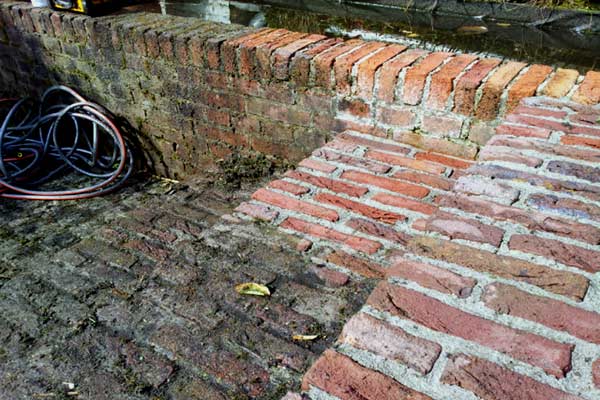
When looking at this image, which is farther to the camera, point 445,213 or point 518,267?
point 445,213

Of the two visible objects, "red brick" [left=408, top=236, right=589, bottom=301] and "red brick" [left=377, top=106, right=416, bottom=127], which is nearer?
"red brick" [left=408, top=236, right=589, bottom=301]

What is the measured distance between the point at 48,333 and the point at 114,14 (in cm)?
232

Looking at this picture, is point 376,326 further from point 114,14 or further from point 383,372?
point 114,14

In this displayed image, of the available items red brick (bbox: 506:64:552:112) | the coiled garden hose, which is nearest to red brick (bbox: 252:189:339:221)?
red brick (bbox: 506:64:552:112)

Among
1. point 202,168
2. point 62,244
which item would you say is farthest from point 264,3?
point 62,244

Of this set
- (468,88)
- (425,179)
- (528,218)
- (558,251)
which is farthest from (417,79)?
(558,251)

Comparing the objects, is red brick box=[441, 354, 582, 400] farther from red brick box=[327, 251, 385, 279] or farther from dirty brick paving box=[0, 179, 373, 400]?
red brick box=[327, 251, 385, 279]

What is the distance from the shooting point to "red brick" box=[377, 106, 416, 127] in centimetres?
220

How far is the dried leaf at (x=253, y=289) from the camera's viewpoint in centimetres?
156

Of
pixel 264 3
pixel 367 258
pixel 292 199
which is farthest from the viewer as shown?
pixel 264 3

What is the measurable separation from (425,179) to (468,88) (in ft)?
1.37

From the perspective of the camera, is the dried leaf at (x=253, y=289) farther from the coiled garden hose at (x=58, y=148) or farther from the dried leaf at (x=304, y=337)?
the coiled garden hose at (x=58, y=148)

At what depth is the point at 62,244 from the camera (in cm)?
240

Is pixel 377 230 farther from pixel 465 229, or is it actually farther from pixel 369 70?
pixel 369 70
